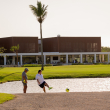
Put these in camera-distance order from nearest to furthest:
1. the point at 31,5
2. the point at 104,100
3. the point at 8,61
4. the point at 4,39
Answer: the point at 104,100, the point at 31,5, the point at 8,61, the point at 4,39

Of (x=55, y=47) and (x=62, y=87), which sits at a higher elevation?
(x=55, y=47)

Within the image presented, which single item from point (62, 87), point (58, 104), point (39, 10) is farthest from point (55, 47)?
point (58, 104)

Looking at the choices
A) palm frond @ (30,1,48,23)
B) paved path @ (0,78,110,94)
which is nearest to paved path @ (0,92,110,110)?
paved path @ (0,78,110,94)

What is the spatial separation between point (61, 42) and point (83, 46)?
20.3 ft

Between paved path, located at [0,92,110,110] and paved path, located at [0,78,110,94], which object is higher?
paved path, located at [0,92,110,110]

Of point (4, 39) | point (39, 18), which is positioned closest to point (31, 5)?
point (39, 18)

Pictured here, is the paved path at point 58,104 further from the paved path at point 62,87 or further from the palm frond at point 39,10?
the palm frond at point 39,10

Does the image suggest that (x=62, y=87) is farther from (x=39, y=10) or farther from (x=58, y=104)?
(x=39, y=10)

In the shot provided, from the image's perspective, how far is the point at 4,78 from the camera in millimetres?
24156

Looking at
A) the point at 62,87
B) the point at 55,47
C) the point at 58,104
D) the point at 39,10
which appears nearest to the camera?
the point at 58,104

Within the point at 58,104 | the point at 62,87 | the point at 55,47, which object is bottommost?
the point at 62,87

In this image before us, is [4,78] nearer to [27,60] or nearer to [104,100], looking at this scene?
[104,100]

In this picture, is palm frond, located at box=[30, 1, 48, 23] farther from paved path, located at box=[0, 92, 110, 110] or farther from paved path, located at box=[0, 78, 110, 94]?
paved path, located at box=[0, 92, 110, 110]

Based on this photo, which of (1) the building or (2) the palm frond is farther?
(1) the building
